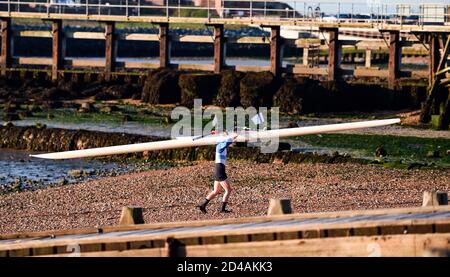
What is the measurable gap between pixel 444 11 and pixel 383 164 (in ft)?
63.5

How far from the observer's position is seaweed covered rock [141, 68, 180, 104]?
52.5 meters

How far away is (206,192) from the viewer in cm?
2916

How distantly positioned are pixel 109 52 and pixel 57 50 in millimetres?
3045

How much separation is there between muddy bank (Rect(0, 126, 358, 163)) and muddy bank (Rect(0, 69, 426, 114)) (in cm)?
988

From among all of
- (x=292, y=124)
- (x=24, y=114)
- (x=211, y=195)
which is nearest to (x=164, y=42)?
(x=24, y=114)

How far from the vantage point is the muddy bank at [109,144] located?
3553cm

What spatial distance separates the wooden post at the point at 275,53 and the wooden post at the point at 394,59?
5.01 metres

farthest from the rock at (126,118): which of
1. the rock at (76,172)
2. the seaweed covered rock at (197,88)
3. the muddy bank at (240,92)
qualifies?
the rock at (76,172)

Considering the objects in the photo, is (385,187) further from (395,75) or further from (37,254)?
(395,75)

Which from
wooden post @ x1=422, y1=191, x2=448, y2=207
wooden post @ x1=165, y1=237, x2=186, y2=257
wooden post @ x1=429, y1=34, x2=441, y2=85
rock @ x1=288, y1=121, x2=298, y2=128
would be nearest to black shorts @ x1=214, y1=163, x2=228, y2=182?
wooden post @ x1=422, y1=191, x2=448, y2=207

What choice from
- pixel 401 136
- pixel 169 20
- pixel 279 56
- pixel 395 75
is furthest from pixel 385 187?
pixel 169 20

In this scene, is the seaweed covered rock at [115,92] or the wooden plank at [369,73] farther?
the seaweed covered rock at [115,92]

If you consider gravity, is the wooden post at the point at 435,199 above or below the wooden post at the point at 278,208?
above

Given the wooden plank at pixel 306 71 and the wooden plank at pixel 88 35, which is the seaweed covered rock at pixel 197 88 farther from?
the wooden plank at pixel 88 35
